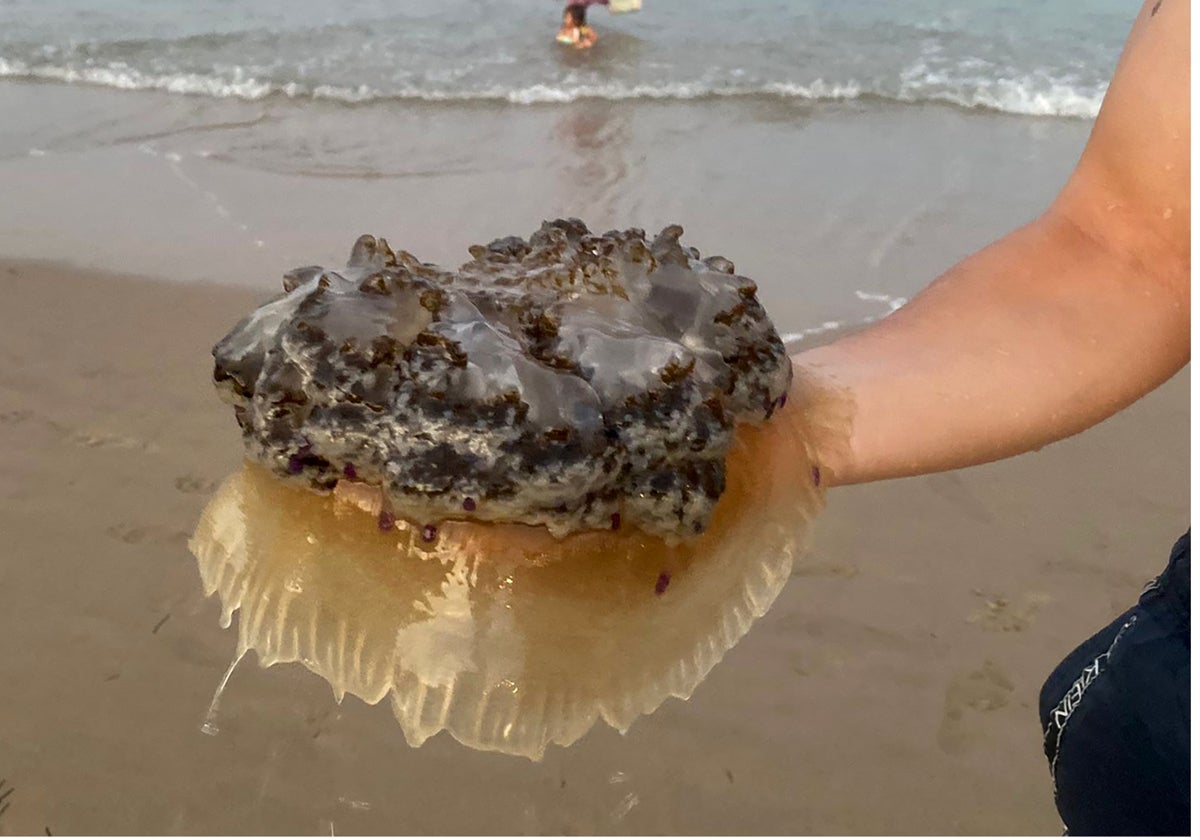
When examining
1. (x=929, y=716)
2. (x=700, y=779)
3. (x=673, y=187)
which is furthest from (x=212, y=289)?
(x=929, y=716)

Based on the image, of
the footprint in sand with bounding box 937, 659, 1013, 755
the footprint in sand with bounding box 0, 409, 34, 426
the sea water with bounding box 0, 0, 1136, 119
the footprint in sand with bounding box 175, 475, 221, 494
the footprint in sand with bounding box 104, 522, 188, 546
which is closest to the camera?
the footprint in sand with bounding box 937, 659, 1013, 755

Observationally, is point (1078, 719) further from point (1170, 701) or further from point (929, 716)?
point (929, 716)

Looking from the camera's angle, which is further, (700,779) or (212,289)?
(212,289)

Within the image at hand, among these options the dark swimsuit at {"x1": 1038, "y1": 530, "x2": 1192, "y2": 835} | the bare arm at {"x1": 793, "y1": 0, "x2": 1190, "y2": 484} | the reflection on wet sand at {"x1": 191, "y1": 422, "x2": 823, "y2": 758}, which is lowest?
the dark swimsuit at {"x1": 1038, "y1": 530, "x2": 1192, "y2": 835}

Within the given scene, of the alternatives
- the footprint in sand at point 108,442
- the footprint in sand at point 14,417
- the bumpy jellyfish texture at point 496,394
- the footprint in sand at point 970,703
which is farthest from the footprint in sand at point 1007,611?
the footprint in sand at point 14,417

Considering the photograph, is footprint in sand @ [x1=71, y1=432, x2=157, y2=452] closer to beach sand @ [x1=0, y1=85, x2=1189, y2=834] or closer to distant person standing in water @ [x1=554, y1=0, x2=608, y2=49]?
beach sand @ [x1=0, y1=85, x2=1189, y2=834]

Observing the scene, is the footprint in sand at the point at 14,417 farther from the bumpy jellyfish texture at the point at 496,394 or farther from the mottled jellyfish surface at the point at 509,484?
the bumpy jellyfish texture at the point at 496,394

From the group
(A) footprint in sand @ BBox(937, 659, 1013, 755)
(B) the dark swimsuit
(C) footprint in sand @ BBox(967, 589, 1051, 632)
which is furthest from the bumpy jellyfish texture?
(C) footprint in sand @ BBox(967, 589, 1051, 632)
